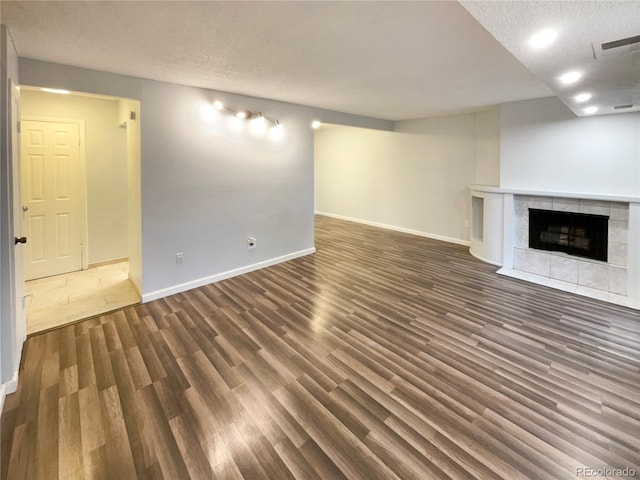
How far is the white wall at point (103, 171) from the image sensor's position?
4.52m

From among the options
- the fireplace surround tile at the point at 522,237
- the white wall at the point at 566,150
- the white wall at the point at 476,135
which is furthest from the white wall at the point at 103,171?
the fireplace surround tile at the point at 522,237

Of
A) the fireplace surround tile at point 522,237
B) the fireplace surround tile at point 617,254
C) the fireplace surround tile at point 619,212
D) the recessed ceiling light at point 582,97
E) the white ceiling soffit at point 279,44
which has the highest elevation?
the white ceiling soffit at point 279,44

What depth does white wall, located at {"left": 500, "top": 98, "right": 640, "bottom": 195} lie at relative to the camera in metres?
3.79

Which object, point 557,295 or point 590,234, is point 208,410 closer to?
point 557,295

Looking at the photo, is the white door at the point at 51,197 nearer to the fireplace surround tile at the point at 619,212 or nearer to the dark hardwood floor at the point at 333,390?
the dark hardwood floor at the point at 333,390

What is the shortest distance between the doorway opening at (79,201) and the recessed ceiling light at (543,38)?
367cm

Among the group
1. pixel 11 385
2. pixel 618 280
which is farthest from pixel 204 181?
pixel 618 280

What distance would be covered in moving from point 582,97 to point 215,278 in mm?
4584

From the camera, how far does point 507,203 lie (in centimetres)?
473

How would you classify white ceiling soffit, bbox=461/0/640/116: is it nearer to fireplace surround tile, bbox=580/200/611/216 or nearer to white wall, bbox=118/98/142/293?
fireplace surround tile, bbox=580/200/611/216

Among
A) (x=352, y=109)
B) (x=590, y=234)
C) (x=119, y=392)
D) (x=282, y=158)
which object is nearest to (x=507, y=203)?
(x=590, y=234)

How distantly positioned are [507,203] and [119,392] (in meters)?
5.19

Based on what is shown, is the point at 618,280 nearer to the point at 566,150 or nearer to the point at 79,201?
the point at 566,150

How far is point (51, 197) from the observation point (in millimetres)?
4348
